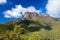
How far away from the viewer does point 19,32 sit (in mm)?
83438

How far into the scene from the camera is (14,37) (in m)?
78.6

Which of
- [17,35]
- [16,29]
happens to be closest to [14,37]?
[17,35]

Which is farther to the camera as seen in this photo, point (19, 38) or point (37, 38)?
point (37, 38)

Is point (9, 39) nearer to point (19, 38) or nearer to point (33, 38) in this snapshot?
point (19, 38)

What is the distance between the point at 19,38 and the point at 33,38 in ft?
21.6

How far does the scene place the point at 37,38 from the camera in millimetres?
84688

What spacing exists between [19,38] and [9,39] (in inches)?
165

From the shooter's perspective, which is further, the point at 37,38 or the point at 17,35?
the point at 37,38

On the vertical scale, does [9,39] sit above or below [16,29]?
below

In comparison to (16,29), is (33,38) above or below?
below

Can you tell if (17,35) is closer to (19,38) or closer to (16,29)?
(19,38)

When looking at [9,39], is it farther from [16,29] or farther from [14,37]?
[16,29]

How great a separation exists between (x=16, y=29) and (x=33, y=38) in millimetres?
9157

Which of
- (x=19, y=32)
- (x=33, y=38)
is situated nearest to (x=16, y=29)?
(x=19, y=32)
